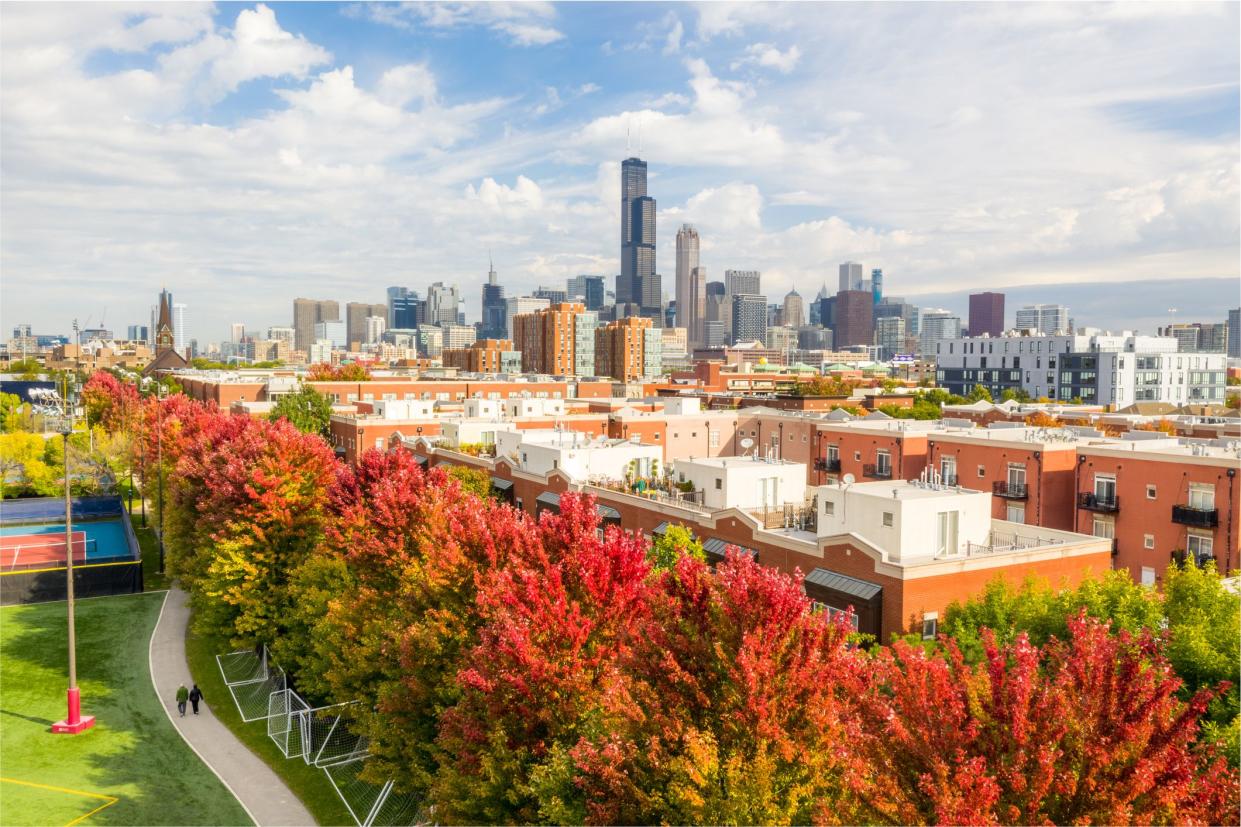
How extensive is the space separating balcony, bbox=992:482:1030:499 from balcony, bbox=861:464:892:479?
6.58 m

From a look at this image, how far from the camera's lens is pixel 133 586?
172 ft

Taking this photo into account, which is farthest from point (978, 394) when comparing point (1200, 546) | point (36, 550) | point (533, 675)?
point (533, 675)

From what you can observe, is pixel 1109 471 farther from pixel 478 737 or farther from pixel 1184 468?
pixel 478 737

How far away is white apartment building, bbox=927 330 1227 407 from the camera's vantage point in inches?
5281

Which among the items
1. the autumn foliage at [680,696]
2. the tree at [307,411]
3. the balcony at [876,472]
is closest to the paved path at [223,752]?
the autumn foliage at [680,696]

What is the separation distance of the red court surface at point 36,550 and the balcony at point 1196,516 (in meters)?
59.7

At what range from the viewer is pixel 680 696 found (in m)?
16.4

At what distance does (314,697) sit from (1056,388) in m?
136

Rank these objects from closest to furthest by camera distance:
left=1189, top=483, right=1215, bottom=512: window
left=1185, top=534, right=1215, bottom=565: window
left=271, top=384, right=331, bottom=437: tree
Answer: left=1185, top=534, right=1215, bottom=565: window, left=1189, top=483, right=1215, bottom=512: window, left=271, top=384, right=331, bottom=437: tree

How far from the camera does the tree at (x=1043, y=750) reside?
10930 millimetres

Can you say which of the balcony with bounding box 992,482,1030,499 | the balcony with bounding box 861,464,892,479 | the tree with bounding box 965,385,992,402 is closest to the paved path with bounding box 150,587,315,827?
the balcony with bounding box 992,482,1030,499

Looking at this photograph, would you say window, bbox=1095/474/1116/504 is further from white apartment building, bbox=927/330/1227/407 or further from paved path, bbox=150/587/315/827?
white apartment building, bbox=927/330/1227/407

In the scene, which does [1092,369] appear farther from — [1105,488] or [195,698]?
[195,698]

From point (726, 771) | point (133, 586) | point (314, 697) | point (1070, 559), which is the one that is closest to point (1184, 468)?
point (1070, 559)
